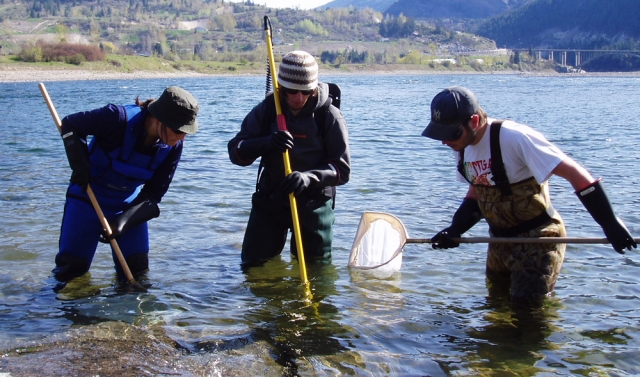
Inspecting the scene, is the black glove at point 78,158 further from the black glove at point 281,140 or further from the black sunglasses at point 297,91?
the black sunglasses at point 297,91

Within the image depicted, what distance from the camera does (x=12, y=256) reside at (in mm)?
7566

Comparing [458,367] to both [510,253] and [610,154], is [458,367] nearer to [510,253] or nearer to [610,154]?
[510,253]

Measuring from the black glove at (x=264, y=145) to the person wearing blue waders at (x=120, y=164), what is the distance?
0.42 metres

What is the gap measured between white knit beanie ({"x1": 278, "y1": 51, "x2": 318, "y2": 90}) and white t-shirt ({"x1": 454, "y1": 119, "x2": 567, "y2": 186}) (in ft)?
4.13

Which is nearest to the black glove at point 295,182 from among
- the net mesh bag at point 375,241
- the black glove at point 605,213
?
the net mesh bag at point 375,241

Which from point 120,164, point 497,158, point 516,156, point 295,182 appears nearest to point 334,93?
point 295,182

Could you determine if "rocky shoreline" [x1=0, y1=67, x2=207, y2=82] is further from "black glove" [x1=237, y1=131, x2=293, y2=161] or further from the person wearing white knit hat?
"black glove" [x1=237, y1=131, x2=293, y2=161]

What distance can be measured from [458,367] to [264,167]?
2.24m

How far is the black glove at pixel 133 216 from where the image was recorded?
17.6 ft

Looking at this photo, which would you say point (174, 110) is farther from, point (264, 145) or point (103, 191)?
point (103, 191)

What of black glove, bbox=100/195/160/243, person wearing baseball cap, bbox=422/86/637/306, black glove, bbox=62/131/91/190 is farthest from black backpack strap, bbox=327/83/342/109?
black glove, bbox=62/131/91/190

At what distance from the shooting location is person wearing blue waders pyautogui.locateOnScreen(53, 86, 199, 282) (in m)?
5.08

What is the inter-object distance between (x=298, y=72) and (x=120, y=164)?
59.6 inches

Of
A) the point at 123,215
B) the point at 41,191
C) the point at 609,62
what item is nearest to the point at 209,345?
the point at 123,215
